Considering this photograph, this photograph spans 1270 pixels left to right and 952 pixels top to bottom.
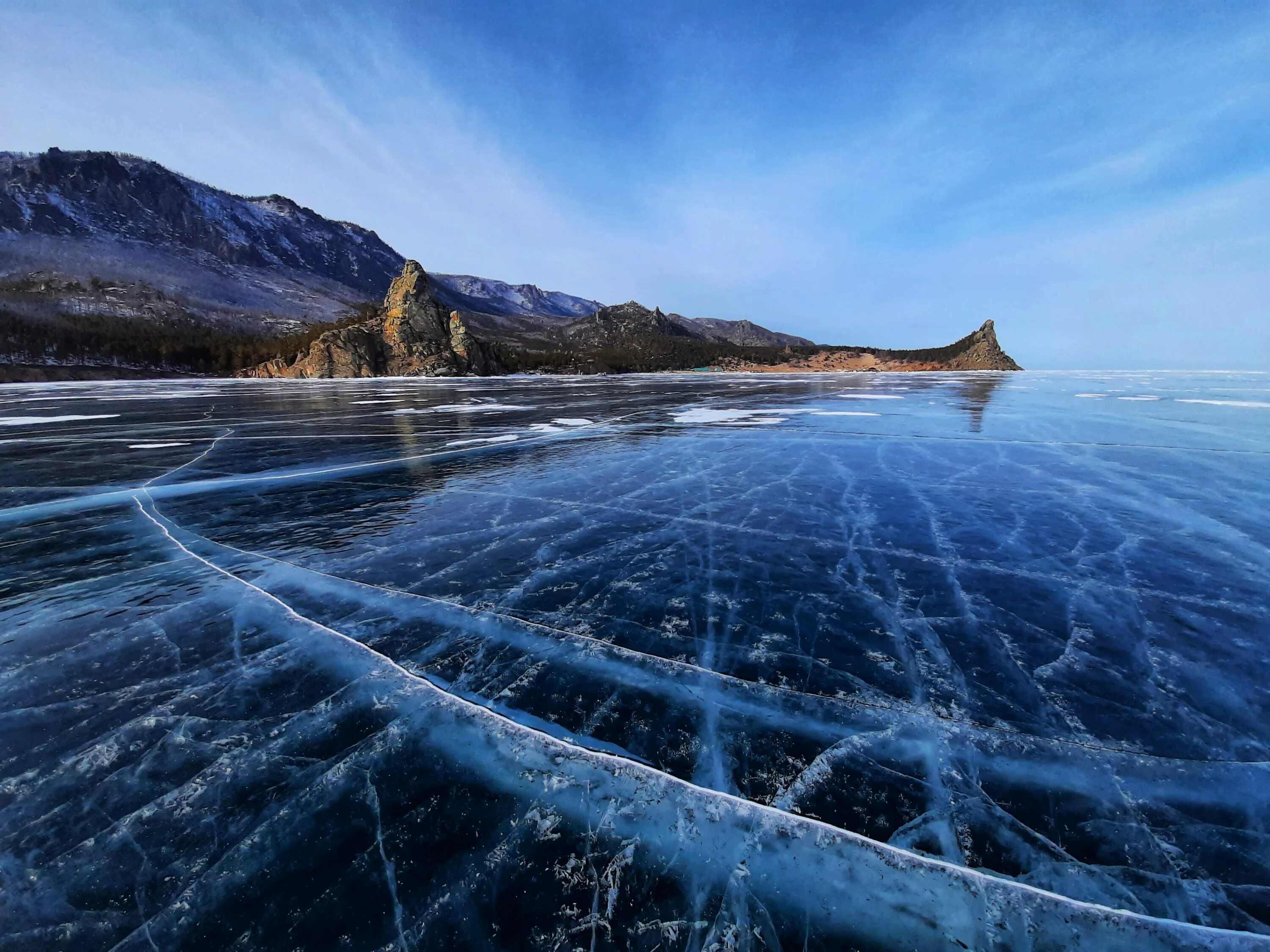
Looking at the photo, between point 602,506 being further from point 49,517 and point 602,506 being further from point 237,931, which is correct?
point 49,517

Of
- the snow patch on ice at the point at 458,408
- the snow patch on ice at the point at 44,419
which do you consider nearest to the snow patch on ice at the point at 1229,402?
the snow patch on ice at the point at 458,408

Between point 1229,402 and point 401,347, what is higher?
point 1229,402

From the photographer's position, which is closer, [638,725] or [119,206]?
[638,725]

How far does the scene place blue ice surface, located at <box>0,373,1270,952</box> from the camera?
5.96 feet

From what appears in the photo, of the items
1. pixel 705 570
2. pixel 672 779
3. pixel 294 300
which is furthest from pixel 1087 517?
pixel 294 300

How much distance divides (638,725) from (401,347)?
3141 inches

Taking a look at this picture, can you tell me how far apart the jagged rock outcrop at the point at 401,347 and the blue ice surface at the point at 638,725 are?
7136 centimetres

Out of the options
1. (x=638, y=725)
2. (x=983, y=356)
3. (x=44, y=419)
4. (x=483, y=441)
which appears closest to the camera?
(x=638, y=725)

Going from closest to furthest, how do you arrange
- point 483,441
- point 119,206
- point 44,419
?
point 483,441 < point 44,419 < point 119,206

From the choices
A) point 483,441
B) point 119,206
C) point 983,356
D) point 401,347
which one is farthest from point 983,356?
point 119,206

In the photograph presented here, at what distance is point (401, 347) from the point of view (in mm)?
72438

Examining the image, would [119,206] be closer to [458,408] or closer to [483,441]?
[458,408]

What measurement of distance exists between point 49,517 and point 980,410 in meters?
24.1

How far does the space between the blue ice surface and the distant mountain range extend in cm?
7358
